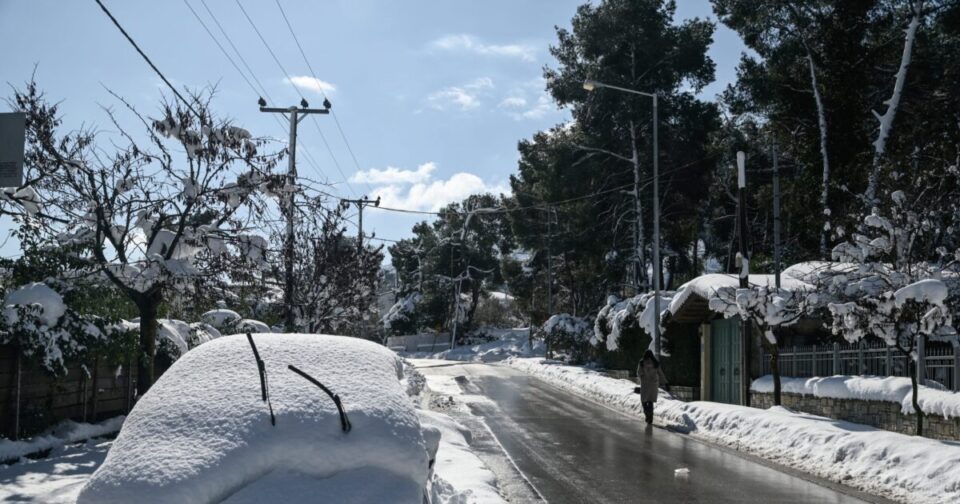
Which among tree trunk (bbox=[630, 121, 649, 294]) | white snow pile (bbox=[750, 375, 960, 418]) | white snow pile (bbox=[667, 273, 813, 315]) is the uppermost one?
tree trunk (bbox=[630, 121, 649, 294])

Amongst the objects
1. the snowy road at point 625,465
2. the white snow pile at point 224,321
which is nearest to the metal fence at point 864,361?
the snowy road at point 625,465

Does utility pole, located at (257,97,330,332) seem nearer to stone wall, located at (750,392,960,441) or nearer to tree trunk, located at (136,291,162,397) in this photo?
tree trunk, located at (136,291,162,397)

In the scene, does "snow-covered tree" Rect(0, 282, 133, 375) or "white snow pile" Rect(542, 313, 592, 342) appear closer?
"snow-covered tree" Rect(0, 282, 133, 375)

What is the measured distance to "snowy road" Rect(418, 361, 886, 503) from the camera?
1027 cm

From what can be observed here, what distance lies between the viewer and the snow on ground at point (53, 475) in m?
8.71

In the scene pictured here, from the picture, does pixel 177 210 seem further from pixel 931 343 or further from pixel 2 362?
pixel 931 343

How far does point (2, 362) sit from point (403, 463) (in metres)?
9.10

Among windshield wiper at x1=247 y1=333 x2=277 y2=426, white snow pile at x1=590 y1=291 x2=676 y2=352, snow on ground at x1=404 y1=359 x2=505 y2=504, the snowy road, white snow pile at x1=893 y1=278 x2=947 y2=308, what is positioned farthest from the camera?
white snow pile at x1=590 y1=291 x2=676 y2=352

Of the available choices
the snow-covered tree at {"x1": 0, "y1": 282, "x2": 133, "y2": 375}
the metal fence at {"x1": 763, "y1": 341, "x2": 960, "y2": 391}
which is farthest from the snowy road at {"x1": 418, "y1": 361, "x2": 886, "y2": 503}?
the snow-covered tree at {"x1": 0, "y1": 282, "x2": 133, "y2": 375}

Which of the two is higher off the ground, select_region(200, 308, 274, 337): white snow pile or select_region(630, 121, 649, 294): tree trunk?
select_region(630, 121, 649, 294): tree trunk

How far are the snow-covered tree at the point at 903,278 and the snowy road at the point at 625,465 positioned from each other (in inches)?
129

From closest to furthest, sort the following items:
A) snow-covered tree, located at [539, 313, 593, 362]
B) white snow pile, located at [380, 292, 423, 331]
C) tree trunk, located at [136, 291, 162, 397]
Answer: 1. tree trunk, located at [136, 291, 162, 397]
2. snow-covered tree, located at [539, 313, 593, 362]
3. white snow pile, located at [380, 292, 423, 331]

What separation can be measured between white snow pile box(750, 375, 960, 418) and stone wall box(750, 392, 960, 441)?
0.31ft

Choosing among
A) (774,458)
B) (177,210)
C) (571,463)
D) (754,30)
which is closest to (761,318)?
(774,458)
